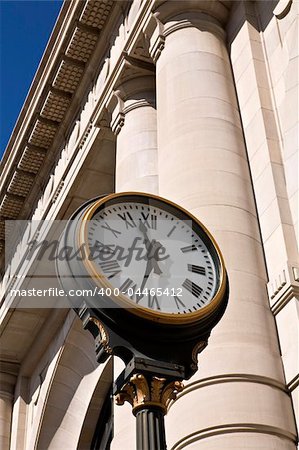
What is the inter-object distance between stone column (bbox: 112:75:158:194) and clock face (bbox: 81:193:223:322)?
29.0 feet

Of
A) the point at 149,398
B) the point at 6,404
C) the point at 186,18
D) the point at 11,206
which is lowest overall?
the point at 149,398

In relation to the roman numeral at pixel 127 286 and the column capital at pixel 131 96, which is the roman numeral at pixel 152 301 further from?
the column capital at pixel 131 96

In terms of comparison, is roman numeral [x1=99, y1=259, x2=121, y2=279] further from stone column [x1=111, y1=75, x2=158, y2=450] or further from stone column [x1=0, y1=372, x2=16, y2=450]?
stone column [x1=0, y1=372, x2=16, y2=450]

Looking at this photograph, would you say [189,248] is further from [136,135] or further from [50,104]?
[50,104]

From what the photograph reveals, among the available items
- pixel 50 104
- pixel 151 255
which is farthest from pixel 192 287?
pixel 50 104

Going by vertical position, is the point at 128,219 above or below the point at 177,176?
below

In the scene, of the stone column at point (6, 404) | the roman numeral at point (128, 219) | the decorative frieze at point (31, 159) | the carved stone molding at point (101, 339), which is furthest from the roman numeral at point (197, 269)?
the stone column at point (6, 404)

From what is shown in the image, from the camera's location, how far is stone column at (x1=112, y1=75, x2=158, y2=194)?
13641 millimetres

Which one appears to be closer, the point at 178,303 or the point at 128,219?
the point at 178,303

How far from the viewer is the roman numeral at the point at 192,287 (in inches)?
159

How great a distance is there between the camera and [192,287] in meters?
4.07

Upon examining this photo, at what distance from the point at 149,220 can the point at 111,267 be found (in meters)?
0.51

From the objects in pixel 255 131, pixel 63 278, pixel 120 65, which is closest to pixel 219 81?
pixel 255 131

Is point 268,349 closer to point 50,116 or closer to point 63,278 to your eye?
point 63,278
